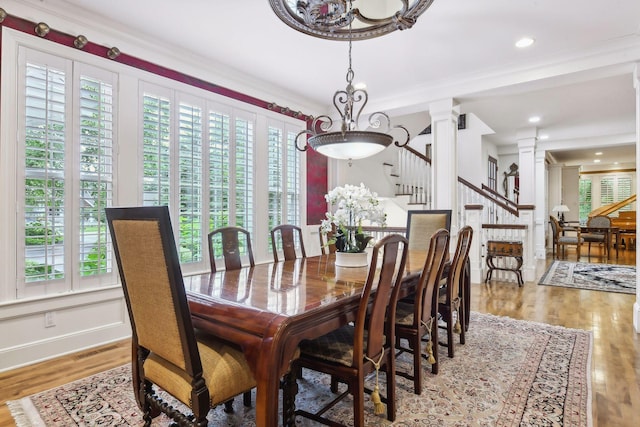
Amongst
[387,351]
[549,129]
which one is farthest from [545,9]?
[549,129]

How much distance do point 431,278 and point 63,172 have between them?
2.87 metres

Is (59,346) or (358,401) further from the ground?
(358,401)

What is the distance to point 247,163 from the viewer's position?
430cm

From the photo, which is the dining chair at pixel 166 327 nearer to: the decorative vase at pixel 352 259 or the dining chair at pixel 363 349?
the dining chair at pixel 363 349

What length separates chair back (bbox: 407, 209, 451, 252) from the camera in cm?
363

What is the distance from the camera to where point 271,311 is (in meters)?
1.48

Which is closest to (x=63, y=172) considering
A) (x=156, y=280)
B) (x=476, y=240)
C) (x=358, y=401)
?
(x=156, y=280)

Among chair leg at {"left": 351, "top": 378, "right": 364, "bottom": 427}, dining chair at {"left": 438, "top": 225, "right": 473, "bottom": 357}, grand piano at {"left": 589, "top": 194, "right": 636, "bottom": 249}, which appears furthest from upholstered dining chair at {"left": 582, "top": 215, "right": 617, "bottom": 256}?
chair leg at {"left": 351, "top": 378, "right": 364, "bottom": 427}

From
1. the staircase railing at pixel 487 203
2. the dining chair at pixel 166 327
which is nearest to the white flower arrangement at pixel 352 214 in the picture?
the dining chair at pixel 166 327

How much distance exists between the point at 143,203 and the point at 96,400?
5.57 feet

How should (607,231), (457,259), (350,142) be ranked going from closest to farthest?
1. (350,142)
2. (457,259)
3. (607,231)

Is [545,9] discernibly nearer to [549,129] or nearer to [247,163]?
[247,163]

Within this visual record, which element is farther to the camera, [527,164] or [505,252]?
[527,164]

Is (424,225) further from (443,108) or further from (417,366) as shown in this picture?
(417,366)
